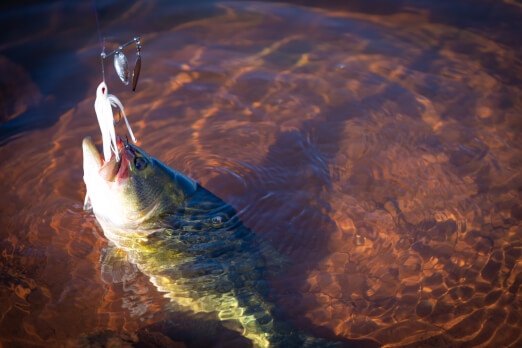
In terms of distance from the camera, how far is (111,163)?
2842 millimetres

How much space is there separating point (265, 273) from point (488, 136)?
298 centimetres

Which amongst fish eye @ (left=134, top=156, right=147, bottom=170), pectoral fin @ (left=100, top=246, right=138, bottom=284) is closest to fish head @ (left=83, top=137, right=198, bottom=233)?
fish eye @ (left=134, top=156, right=147, bottom=170)

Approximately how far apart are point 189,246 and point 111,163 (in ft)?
2.84

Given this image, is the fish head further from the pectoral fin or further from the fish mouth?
the pectoral fin

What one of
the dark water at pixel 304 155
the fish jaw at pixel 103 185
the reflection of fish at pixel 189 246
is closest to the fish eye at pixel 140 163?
the reflection of fish at pixel 189 246

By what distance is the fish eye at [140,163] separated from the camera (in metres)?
2.94

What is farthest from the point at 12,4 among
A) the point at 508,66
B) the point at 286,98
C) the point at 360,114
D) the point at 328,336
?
the point at 508,66

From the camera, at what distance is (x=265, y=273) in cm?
336

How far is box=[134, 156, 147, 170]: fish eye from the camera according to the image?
116 inches

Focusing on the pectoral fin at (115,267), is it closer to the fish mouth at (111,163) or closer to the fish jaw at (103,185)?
the fish jaw at (103,185)

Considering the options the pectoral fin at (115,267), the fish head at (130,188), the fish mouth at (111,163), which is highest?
the fish mouth at (111,163)

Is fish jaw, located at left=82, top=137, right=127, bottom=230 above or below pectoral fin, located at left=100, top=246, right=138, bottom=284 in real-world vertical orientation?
above

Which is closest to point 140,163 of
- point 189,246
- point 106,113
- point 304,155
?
point 106,113

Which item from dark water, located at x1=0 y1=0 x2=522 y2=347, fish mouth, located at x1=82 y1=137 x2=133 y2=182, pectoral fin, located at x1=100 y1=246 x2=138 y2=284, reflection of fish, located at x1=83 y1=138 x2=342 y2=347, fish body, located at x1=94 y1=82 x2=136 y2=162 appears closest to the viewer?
fish body, located at x1=94 y1=82 x2=136 y2=162
